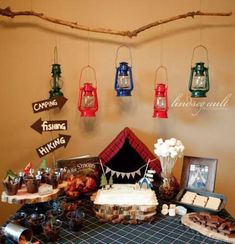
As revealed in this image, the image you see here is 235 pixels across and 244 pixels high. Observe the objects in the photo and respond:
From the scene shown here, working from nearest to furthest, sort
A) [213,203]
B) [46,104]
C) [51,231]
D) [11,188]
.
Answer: [51,231] → [11,188] → [213,203] → [46,104]

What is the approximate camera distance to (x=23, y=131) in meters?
1.62

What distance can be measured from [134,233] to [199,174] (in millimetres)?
514

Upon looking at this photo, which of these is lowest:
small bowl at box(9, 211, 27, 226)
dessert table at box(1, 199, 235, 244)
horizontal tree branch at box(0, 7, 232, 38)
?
dessert table at box(1, 199, 235, 244)

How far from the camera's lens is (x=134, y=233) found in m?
1.08

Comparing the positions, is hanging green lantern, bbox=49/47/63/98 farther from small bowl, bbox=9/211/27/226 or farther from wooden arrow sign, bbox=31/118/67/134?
small bowl, bbox=9/211/27/226

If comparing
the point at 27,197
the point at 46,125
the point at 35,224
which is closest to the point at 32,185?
the point at 27,197

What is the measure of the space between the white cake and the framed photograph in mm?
239

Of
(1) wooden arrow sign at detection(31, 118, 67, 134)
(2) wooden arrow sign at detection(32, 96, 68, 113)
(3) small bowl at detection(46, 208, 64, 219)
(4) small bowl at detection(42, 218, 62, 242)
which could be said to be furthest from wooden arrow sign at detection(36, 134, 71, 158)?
(4) small bowl at detection(42, 218, 62, 242)

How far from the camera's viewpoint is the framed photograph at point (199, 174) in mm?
1351

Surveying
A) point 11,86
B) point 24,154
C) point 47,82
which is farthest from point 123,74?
point 24,154

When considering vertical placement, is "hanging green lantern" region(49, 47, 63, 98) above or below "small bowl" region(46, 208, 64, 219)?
above

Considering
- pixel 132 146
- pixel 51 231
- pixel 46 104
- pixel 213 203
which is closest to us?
pixel 51 231

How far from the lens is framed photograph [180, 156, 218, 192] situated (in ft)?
4.43

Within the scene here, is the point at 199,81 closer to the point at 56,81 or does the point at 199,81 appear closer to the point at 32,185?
the point at 56,81
